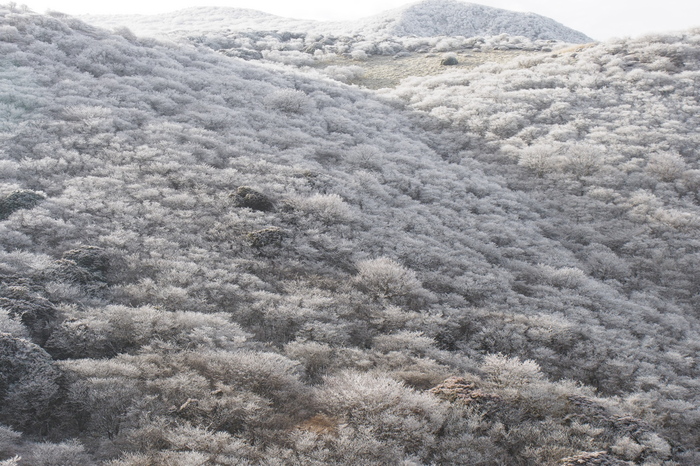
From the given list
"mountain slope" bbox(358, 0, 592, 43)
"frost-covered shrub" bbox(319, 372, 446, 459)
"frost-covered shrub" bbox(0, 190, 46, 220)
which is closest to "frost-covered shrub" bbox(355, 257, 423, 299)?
"frost-covered shrub" bbox(319, 372, 446, 459)

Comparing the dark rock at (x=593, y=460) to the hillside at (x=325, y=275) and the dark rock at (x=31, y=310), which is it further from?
the dark rock at (x=31, y=310)

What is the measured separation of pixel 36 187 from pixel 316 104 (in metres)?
12.6

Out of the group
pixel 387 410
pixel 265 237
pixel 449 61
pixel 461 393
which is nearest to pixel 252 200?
pixel 265 237

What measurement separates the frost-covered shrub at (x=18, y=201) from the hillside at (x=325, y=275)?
0.06 metres

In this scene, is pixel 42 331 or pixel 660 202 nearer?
pixel 42 331

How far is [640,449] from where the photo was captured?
6113 mm

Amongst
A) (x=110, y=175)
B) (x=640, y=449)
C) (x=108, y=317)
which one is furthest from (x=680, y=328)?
(x=110, y=175)

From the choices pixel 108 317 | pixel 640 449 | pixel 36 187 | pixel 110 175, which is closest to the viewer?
pixel 640 449

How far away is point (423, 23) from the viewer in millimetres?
60844

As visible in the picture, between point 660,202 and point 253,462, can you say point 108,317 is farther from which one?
point 660,202

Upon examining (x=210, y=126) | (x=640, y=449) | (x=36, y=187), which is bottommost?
(x=640, y=449)

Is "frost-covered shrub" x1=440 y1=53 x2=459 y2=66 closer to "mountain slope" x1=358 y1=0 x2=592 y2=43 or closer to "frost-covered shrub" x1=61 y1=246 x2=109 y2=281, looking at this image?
"mountain slope" x1=358 y1=0 x2=592 y2=43

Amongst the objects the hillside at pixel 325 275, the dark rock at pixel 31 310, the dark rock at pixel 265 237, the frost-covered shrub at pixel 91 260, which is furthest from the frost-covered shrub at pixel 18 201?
the dark rock at pixel 265 237

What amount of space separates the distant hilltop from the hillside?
140 feet
